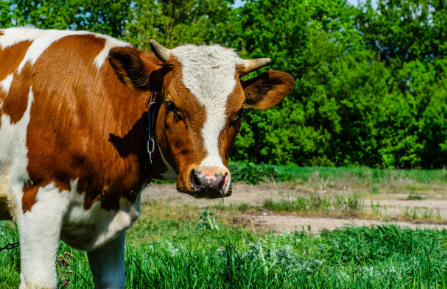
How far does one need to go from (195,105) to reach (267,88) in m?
0.82

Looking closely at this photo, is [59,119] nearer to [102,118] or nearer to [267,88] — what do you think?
[102,118]

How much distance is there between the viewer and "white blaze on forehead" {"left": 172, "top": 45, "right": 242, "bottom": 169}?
3135 mm

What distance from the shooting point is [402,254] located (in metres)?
5.68

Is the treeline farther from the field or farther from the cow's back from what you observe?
the cow's back

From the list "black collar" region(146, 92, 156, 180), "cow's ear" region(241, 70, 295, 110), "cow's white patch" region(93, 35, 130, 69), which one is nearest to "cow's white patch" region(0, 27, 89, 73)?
"cow's white patch" region(93, 35, 130, 69)

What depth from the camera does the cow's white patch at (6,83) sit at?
11.4ft

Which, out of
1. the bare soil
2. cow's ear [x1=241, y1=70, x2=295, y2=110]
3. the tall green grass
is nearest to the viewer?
cow's ear [x1=241, y1=70, x2=295, y2=110]

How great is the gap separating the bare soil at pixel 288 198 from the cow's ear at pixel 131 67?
355 centimetres

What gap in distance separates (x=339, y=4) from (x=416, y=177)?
22.9 m

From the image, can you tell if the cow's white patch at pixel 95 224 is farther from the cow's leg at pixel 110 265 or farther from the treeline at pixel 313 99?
the treeline at pixel 313 99

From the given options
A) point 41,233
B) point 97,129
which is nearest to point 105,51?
point 97,129

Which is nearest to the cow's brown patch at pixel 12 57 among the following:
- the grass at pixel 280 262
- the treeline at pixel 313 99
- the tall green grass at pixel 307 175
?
the grass at pixel 280 262

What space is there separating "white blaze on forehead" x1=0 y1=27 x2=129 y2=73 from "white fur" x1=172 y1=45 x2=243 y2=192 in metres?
0.58

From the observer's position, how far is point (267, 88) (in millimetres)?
3826
